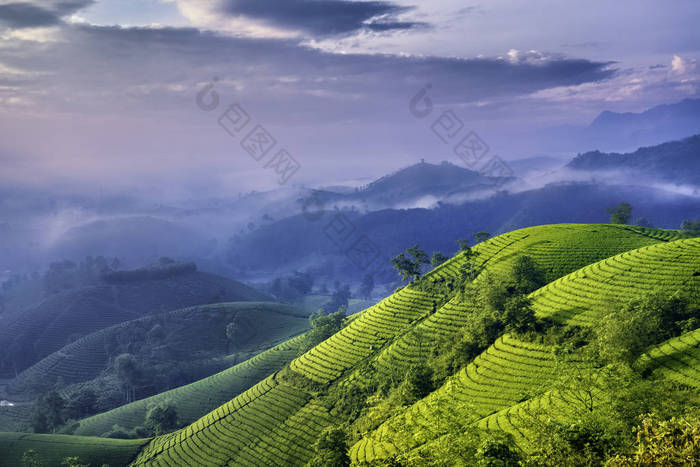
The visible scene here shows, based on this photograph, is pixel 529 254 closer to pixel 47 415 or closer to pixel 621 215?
pixel 621 215

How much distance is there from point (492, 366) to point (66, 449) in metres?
62.8

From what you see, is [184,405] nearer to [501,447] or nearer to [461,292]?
[461,292]

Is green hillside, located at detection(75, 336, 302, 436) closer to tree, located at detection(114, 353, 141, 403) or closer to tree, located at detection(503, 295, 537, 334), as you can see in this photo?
tree, located at detection(114, 353, 141, 403)

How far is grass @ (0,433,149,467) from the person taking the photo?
62.6 metres

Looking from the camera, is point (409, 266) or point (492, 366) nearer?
point (492, 366)

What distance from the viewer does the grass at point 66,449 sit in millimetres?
62594

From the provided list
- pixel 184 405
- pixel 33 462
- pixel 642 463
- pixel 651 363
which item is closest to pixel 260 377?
pixel 184 405

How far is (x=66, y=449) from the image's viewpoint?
65.8 m

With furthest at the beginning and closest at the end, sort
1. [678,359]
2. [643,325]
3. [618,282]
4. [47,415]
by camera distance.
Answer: [47,415], [618,282], [643,325], [678,359]

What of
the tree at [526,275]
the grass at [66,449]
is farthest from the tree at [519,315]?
the grass at [66,449]

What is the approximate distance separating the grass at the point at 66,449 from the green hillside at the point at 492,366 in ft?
5.23

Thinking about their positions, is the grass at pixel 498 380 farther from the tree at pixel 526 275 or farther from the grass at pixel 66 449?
the grass at pixel 66 449

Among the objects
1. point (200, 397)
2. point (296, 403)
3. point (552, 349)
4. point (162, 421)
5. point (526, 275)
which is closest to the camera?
point (552, 349)

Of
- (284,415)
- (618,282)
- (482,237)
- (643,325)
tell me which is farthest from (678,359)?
(482,237)
